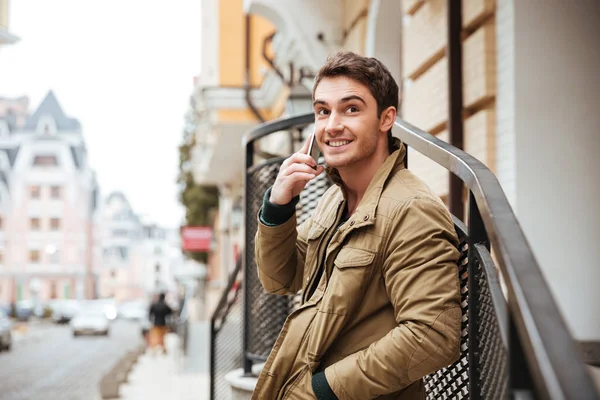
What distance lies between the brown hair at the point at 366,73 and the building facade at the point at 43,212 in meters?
96.7

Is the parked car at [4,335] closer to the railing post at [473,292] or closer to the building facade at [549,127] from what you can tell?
the building facade at [549,127]

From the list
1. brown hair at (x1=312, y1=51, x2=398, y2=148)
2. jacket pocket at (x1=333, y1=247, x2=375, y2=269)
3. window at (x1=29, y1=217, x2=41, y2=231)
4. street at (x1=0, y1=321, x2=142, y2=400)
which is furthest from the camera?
window at (x1=29, y1=217, x2=41, y2=231)

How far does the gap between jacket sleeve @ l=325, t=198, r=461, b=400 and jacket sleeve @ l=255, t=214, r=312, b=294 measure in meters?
0.48

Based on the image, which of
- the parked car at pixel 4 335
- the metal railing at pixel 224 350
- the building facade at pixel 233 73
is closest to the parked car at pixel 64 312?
the parked car at pixel 4 335

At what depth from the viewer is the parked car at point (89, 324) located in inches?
1781

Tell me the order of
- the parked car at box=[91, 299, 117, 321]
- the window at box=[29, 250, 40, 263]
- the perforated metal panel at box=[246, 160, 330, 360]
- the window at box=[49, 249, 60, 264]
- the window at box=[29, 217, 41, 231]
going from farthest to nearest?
the window at box=[29, 217, 41, 231] → the window at box=[49, 249, 60, 264] → the window at box=[29, 250, 40, 263] → the parked car at box=[91, 299, 117, 321] → the perforated metal panel at box=[246, 160, 330, 360]

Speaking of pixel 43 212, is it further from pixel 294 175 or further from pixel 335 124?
pixel 335 124

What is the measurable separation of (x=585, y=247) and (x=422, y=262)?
3.34m

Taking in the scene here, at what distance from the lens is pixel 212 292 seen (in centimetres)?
3070

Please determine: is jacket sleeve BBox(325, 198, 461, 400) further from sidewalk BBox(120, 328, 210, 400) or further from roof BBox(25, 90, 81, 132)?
roof BBox(25, 90, 81, 132)

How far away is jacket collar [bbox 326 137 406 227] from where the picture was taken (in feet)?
7.52

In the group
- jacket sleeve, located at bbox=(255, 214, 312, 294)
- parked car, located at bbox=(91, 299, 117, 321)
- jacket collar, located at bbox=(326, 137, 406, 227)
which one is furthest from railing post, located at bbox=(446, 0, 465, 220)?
parked car, located at bbox=(91, 299, 117, 321)

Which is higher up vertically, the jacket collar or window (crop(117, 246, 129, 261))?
the jacket collar

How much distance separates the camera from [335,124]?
2.39 metres
